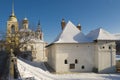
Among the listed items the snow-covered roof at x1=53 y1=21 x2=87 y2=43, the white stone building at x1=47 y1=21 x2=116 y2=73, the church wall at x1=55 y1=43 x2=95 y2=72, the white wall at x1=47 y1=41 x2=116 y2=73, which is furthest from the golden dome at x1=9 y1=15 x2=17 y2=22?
the church wall at x1=55 y1=43 x2=95 y2=72

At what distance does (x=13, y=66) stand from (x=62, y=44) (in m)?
15.9

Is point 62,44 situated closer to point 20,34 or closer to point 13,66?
point 20,34

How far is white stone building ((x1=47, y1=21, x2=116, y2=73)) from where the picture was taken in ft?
102

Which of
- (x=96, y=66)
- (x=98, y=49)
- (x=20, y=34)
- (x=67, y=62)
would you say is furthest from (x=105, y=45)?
(x=20, y=34)

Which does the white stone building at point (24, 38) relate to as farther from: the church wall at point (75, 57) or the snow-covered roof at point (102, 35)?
the snow-covered roof at point (102, 35)

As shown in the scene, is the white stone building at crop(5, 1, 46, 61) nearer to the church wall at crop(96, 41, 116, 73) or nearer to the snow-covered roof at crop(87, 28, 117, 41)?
the snow-covered roof at crop(87, 28, 117, 41)

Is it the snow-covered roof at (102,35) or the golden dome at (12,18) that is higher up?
the golden dome at (12,18)

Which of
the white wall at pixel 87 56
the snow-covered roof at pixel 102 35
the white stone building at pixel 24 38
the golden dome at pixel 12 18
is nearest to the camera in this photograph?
the white wall at pixel 87 56

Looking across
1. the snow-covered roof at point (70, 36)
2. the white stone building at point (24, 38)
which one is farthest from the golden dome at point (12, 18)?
the snow-covered roof at point (70, 36)

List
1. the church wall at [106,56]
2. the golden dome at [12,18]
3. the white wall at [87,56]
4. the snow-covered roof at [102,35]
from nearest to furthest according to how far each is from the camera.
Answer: the church wall at [106,56] → the white wall at [87,56] → the snow-covered roof at [102,35] → the golden dome at [12,18]

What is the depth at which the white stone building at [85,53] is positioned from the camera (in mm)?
31219

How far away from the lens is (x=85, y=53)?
3222 cm

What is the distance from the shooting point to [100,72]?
99.7ft

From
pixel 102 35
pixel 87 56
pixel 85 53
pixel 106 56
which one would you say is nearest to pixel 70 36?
pixel 85 53
